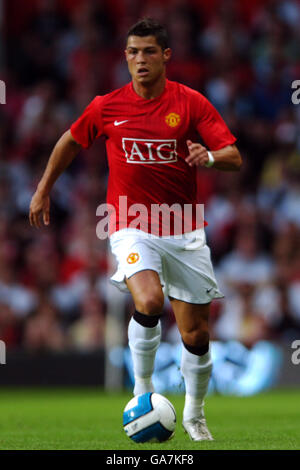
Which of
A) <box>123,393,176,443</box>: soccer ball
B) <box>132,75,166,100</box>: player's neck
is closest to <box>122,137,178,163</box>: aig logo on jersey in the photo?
<box>132,75,166,100</box>: player's neck

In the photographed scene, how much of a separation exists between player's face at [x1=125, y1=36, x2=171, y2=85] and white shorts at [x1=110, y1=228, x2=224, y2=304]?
0.99m

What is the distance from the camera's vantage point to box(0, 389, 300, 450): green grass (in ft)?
20.4

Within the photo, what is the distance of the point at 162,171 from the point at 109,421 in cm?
254

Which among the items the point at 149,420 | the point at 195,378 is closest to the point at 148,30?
the point at 195,378

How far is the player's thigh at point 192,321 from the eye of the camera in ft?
22.1

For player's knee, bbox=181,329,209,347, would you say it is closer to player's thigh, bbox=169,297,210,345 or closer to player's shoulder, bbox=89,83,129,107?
player's thigh, bbox=169,297,210,345

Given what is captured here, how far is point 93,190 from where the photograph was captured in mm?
14445

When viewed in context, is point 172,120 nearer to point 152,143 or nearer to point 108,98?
point 152,143

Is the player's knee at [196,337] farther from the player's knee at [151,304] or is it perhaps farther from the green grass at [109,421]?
the green grass at [109,421]

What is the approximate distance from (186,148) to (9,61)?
10.6 metres

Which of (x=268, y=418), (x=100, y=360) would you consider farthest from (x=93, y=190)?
(x=268, y=418)

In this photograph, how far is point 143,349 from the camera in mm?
6422

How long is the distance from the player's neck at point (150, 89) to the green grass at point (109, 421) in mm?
2216

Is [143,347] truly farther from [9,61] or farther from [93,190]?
[9,61]
